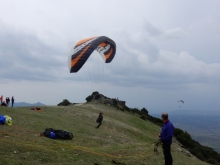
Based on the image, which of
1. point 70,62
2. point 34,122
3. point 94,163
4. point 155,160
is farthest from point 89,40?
point 94,163

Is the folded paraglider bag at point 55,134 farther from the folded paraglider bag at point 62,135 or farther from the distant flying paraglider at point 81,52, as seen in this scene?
the distant flying paraglider at point 81,52

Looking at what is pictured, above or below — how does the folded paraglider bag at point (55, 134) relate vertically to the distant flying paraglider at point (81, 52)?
A: below

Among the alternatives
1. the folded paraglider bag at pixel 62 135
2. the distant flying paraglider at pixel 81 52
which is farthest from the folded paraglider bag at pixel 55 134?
the distant flying paraglider at pixel 81 52

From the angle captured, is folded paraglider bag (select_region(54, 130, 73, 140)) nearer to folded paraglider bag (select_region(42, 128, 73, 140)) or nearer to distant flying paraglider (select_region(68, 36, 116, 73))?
folded paraglider bag (select_region(42, 128, 73, 140))

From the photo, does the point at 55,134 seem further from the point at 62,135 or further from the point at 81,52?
the point at 81,52

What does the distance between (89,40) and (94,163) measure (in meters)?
17.0

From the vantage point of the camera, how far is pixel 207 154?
40.1 m

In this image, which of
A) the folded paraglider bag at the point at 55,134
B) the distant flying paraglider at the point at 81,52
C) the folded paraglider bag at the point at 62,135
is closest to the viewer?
the folded paraglider bag at the point at 55,134

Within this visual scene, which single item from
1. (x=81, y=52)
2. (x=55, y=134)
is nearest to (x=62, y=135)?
(x=55, y=134)

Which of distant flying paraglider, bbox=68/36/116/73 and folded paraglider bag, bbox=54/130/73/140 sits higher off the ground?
distant flying paraglider, bbox=68/36/116/73

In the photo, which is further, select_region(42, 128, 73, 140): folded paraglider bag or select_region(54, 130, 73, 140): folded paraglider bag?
select_region(54, 130, 73, 140): folded paraglider bag

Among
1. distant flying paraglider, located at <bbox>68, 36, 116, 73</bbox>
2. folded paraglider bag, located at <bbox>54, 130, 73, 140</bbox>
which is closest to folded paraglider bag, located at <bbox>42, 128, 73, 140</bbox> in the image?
folded paraglider bag, located at <bbox>54, 130, 73, 140</bbox>

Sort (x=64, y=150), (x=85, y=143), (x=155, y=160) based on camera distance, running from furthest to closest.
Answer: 1. (x=85, y=143)
2. (x=155, y=160)
3. (x=64, y=150)

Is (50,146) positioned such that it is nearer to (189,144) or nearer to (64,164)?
(64,164)
